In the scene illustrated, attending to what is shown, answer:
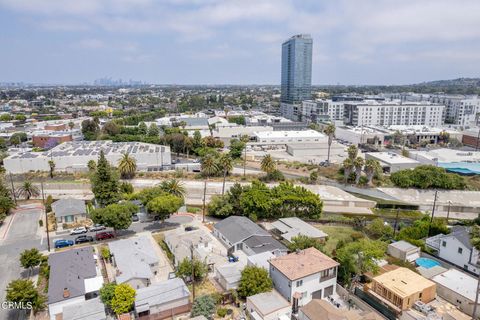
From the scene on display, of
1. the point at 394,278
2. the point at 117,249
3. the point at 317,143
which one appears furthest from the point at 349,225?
the point at 317,143

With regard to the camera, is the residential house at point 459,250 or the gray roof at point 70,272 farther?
the residential house at point 459,250

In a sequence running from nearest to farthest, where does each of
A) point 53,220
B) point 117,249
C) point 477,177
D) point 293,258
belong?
point 293,258 < point 117,249 < point 53,220 < point 477,177

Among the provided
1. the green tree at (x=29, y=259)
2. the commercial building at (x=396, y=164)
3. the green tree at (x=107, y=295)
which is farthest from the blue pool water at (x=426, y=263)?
the commercial building at (x=396, y=164)

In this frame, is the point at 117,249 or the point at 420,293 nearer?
the point at 420,293

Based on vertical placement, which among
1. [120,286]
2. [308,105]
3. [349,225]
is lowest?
[349,225]

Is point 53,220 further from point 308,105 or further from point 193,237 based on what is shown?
point 308,105

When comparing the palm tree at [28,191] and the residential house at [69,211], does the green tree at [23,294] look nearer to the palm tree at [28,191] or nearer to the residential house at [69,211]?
the residential house at [69,211]

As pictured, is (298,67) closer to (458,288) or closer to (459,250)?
(459,250)
